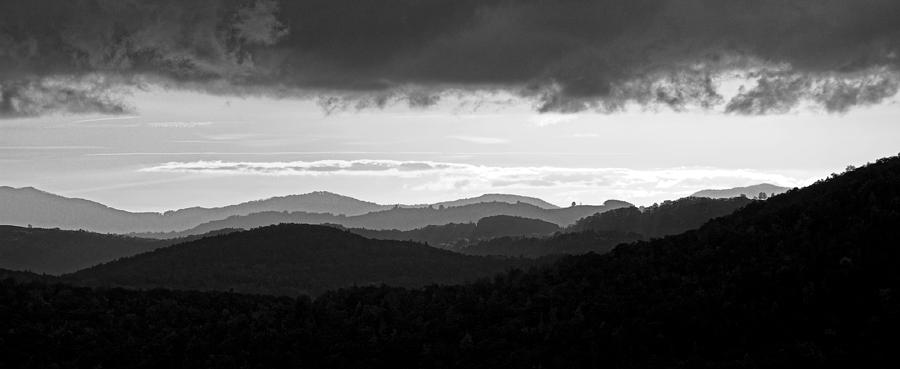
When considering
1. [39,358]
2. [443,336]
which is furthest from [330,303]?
[39,358]

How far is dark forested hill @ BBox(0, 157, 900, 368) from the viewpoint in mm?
63188

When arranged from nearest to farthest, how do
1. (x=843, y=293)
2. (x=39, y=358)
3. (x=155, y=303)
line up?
(x=843, y=293) < (x=39, y=358) < (x=155, y=303)

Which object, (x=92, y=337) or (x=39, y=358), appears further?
(x=92, y=337)

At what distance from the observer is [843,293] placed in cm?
6494

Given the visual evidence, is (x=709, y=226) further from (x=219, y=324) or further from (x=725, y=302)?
(x=219, y=324)

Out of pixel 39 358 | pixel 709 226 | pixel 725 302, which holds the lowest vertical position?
pixel 39 358

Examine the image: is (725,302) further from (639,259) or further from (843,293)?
(639,259)

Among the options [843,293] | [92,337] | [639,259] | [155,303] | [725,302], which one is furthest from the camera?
[155,303]

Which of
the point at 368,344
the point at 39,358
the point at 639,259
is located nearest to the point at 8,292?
the point at 39,358

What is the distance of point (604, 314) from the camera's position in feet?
241

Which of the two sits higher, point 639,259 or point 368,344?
point 639,259

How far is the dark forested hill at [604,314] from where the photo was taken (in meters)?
63.2

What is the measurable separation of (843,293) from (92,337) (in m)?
57.6

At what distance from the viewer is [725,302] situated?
69.2 m
